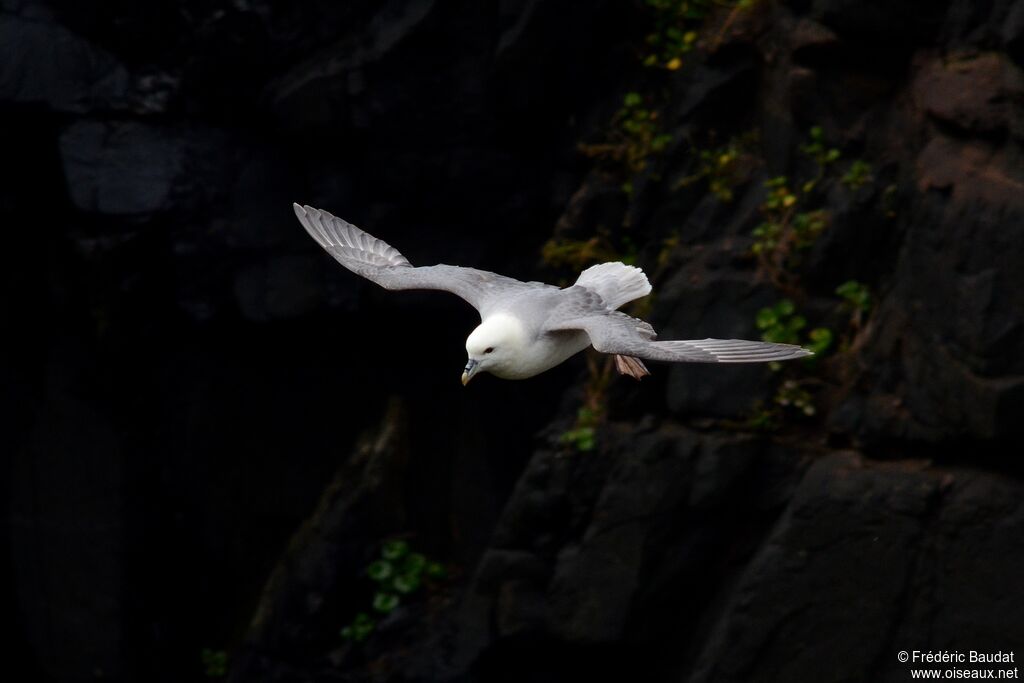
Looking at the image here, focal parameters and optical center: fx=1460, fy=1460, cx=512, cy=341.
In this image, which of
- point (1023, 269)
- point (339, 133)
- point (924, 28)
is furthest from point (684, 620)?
point (339, 133)

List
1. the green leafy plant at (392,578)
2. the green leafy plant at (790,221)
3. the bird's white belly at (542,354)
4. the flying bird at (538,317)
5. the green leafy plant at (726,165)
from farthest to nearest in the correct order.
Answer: the green leafy plant at (392,578), the green leafy plant at (726,165), the green leafy plant at (790,221), the bird's white belly at (542,354), the flying bird at (538,317)

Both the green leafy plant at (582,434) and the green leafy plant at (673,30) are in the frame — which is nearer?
the green leafy plant at (582,434)

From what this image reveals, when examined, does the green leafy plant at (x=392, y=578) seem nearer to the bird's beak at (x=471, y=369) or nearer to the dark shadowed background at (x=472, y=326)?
the dark shadowed background at (x=472, y=326)

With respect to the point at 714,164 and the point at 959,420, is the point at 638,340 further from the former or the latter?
the point at 714,164

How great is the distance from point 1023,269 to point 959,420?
2.16ft

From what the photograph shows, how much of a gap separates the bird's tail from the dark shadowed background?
35.3 inches

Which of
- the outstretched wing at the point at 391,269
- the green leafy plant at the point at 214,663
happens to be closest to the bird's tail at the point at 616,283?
the outstretched wing at the point at 391,269

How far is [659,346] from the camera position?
15.5ft

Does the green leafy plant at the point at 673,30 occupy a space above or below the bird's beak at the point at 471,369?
above

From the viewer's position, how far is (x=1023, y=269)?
18.5 ft

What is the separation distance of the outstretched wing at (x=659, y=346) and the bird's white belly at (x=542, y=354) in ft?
0.28

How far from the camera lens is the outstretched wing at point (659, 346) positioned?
4.61 m

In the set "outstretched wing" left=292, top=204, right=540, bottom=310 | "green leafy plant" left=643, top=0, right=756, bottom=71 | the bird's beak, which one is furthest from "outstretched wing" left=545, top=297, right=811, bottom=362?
"green leafy plant" left=643, top=0, right=756, bottom=71

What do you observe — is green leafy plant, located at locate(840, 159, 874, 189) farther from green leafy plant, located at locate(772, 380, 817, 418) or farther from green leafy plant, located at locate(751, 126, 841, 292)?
green leafy plant, located at locate(772, 380, 817, 418)
